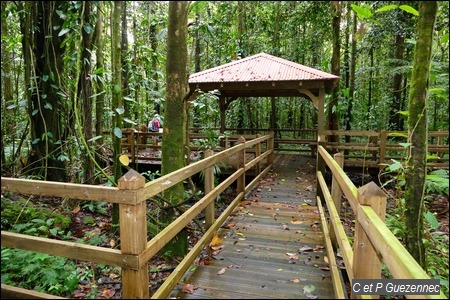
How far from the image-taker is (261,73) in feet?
30.7

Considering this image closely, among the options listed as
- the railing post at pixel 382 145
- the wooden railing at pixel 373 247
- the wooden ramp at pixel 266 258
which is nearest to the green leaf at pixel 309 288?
the wooden ramp at pixel 266 258

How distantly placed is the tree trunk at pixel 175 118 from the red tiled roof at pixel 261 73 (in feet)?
17.8

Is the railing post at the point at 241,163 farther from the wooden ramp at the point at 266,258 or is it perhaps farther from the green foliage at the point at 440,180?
the green foliage at the point at 440,180

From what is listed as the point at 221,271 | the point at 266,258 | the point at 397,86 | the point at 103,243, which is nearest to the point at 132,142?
the point at 103,243

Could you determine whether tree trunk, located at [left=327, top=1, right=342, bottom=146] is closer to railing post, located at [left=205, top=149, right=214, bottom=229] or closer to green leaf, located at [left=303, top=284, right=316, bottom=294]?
railing post, located at [left=205, top=149, right=214, bottom=229]

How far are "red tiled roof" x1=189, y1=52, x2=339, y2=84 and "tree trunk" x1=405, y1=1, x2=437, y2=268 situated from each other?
5.82m

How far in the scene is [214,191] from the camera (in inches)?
157

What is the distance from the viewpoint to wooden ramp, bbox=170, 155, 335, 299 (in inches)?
103

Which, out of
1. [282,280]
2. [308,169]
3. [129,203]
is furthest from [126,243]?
[308,169]

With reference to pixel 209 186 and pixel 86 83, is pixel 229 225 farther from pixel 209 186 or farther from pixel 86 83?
pixel 86 83

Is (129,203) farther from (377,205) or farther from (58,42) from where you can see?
(58,42)

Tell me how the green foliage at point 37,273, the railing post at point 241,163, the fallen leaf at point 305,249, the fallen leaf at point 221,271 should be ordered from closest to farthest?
1. the fallen leaf at point 221,271
2. the green foliage at point 37,273
3. the fallen leaf at point 305,249
4. the railing post at point 241,163

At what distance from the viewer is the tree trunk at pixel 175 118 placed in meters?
3.53

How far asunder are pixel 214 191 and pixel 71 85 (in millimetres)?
3038
